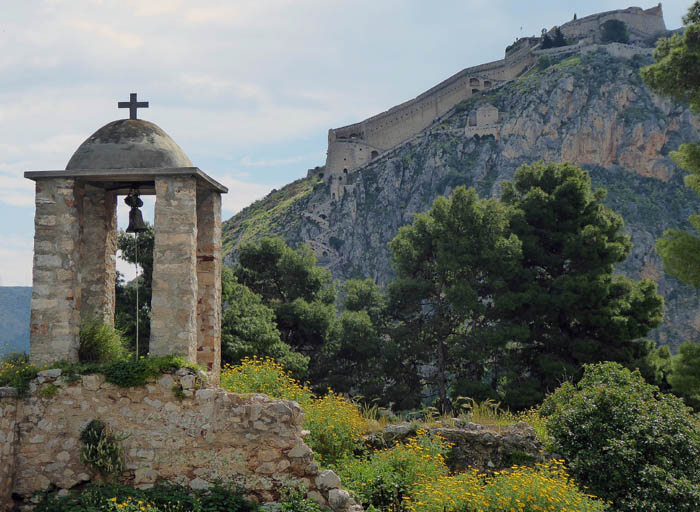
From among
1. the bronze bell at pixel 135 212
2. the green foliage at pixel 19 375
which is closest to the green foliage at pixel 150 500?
the green foliage at pixel 19 375

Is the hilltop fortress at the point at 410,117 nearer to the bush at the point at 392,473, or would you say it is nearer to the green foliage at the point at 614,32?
the green foliage at the point at 614,32

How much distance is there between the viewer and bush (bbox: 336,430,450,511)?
720cm

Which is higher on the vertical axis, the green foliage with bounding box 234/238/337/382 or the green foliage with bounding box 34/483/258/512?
the green foliage with bounding box 234/238/337/382

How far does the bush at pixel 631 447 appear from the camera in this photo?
7566 mm

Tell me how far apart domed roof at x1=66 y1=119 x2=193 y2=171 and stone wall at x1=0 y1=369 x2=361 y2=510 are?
2.45 meters

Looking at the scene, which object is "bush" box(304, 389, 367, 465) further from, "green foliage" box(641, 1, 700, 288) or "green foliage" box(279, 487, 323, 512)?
"green foliage" box(641, 1, 700, 288)

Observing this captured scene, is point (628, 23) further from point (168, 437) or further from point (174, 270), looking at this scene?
point (168, 437)

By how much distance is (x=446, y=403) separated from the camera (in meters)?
22.5

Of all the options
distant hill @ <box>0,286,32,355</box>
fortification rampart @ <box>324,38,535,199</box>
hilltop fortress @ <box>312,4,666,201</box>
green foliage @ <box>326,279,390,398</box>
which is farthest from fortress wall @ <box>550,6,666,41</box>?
distant hill @ <box>0,286,32,355</box>

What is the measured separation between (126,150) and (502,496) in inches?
223

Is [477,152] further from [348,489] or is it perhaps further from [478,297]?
[348,489]

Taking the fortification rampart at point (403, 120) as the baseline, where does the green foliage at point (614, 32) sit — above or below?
above

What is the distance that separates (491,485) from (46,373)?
15.7ft

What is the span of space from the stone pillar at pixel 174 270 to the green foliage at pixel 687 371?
33.6 feet
